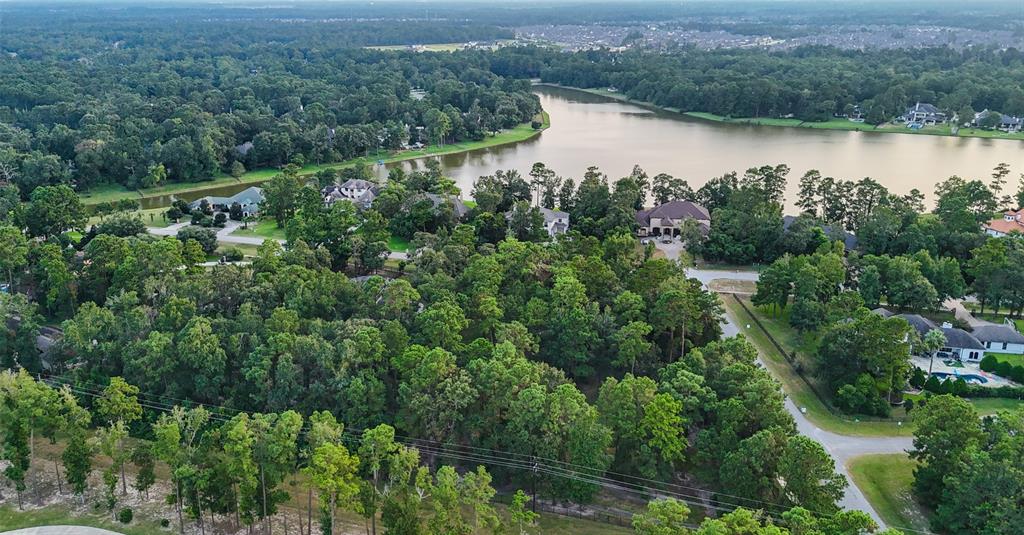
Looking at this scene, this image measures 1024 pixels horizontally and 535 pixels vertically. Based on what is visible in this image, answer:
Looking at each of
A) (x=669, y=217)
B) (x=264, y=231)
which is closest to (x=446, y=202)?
(x=264, y=231)

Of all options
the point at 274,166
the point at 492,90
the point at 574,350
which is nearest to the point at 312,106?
the point at 274,166

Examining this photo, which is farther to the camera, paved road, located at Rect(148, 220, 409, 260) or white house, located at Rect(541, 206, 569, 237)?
white house, located at Rect(541, 206, 569, 237)

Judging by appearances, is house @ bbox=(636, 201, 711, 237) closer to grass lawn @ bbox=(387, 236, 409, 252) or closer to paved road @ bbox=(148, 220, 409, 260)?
grass lawn @ bbox=(387, 236, 409, 252)

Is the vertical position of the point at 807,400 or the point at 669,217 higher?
the point at 669,217

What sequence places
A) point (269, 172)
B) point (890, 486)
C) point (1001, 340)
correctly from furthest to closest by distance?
point (269, 172) < point (1001, 340) < point (890, 486)

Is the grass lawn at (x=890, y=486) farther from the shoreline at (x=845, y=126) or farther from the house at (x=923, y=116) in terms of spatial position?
the house at (x=923, y=116)

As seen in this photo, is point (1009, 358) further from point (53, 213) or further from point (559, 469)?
point (53, 213)

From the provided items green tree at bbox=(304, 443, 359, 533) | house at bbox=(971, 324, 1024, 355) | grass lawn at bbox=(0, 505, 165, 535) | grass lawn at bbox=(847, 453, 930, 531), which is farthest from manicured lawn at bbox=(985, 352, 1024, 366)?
grass lawn at bbox=(0, 505, 165, 535)
